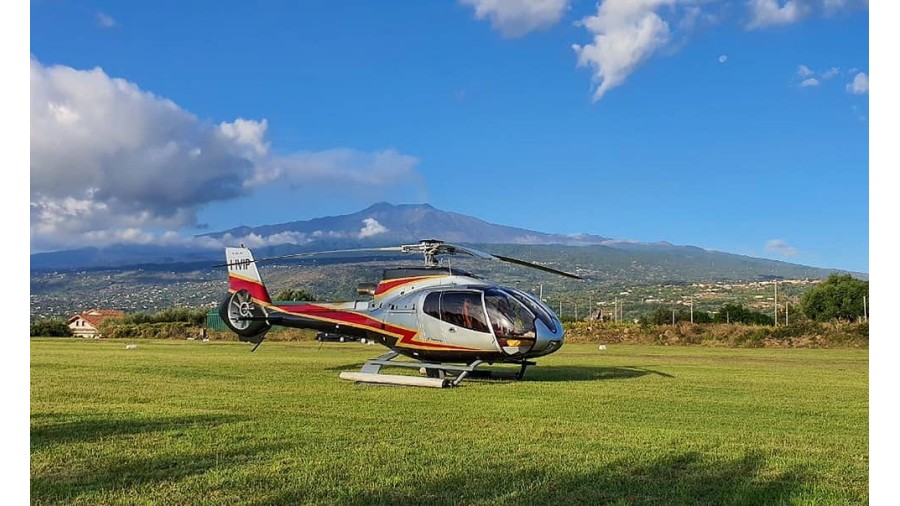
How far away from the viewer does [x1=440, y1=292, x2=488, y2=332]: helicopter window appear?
14305 millimetres

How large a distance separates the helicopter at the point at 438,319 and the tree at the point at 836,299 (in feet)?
175

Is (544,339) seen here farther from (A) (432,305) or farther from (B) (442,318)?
(A) (432,305)

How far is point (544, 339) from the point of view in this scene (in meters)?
14.0

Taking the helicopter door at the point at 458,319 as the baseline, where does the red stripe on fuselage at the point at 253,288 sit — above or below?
above

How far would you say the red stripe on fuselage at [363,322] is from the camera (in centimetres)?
1506

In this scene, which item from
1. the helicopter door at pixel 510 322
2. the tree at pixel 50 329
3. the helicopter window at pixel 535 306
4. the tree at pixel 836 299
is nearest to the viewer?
the helicopter door at pixel 510 322

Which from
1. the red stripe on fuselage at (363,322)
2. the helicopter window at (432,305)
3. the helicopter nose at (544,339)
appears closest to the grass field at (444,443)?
the helicopter nose at (544,339)

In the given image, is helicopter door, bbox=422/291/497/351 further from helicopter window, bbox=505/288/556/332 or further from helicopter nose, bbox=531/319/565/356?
helicopter nose, bbox=531/319/565/356

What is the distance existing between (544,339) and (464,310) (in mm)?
1637

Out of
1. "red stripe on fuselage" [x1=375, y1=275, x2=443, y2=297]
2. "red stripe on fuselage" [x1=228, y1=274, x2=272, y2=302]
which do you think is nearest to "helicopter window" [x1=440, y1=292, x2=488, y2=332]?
"red stripe on fuselage" [x1=375, y1=275, x2=443, y2=297]

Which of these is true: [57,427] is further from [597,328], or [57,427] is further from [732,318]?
[732,318]

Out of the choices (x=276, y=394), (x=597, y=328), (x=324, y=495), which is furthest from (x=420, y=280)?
(x=597, y=328)

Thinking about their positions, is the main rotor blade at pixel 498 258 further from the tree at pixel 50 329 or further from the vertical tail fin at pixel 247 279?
the tree at pixel 50 329
